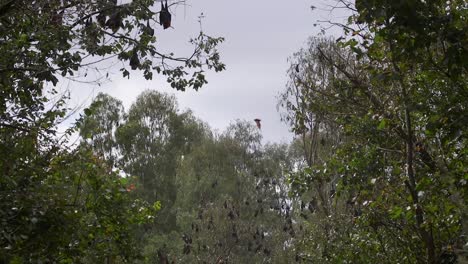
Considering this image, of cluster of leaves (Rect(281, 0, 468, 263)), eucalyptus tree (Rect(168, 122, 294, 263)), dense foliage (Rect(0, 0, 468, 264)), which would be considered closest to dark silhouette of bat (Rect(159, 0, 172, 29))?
dense foliage (Rect(0, 0, 468, 264))

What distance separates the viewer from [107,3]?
6891 millimetres

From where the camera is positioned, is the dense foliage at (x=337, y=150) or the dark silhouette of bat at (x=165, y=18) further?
the dark silhouette of bat at (x=165, y=18)

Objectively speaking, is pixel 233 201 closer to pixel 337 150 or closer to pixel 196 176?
pixel 196 176

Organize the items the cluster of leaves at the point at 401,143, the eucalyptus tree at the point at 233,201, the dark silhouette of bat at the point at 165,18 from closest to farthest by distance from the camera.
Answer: the cluster of leaves at the point at 401,143 → the dark silhouette of bat at the point at 165,18 → the eucalyptus tree at the point at 233,201

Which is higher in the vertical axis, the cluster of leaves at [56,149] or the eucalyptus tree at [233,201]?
the eucalyptus tree at [233,201]

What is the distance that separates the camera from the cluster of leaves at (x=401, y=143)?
14.8 ft

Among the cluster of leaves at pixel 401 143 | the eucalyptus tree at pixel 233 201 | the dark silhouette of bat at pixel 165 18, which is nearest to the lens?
the cluster of leaves at pixel 401 143

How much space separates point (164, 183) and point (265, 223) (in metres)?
6.81

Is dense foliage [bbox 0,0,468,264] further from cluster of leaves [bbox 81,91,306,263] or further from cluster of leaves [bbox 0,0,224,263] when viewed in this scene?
cluster of leaves [bbox 81,91,306,263]

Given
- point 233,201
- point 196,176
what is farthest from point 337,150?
point 196,176

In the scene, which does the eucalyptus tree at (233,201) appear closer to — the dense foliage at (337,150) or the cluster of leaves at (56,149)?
the dense foliage at (337,150)

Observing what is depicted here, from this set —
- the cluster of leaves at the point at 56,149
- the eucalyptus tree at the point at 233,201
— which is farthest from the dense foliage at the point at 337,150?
the eucalyptus tree at the point at 233,201

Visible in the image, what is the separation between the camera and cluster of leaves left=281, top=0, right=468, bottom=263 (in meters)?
4.50

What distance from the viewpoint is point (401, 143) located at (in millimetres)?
9125
